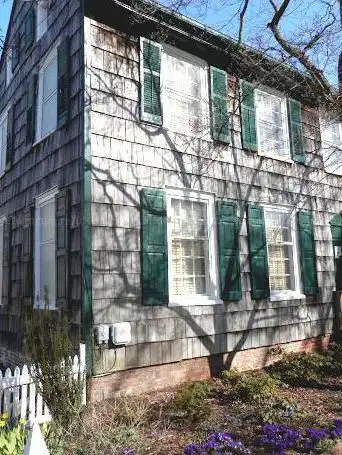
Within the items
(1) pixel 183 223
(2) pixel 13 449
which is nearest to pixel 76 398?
(2) pixel 13 449

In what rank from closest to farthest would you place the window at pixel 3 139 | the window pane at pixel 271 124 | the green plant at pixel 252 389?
1. the green plant at pixel 252 389
2. the window pane at pixel 271 124
3. the window at pixel 3 139

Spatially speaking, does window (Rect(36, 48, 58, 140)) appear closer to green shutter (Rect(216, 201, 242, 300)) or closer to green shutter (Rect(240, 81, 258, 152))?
green shutter (Rect(216, 201, 242, 300))

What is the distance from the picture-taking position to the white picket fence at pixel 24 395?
5398mm

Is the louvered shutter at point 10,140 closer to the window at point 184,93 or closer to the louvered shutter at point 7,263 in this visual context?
the louvered shutter at point 7,263

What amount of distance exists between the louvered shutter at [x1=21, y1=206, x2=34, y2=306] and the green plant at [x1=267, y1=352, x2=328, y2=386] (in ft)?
15.2

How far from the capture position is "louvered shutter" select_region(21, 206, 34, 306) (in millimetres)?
8219

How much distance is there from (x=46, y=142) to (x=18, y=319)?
3427mm

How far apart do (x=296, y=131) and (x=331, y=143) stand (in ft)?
5.92

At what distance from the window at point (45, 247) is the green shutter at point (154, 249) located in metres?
1.63

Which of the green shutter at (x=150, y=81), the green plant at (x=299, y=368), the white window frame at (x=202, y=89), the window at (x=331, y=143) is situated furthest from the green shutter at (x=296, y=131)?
the green plant at (x=299, y=368)

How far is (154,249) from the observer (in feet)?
23.5

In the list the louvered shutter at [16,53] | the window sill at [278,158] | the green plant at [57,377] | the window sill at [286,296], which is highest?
the louvered shutter at [16,53]

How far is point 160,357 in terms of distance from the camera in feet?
23.0

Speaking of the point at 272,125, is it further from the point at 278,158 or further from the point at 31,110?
the point at 31,110
